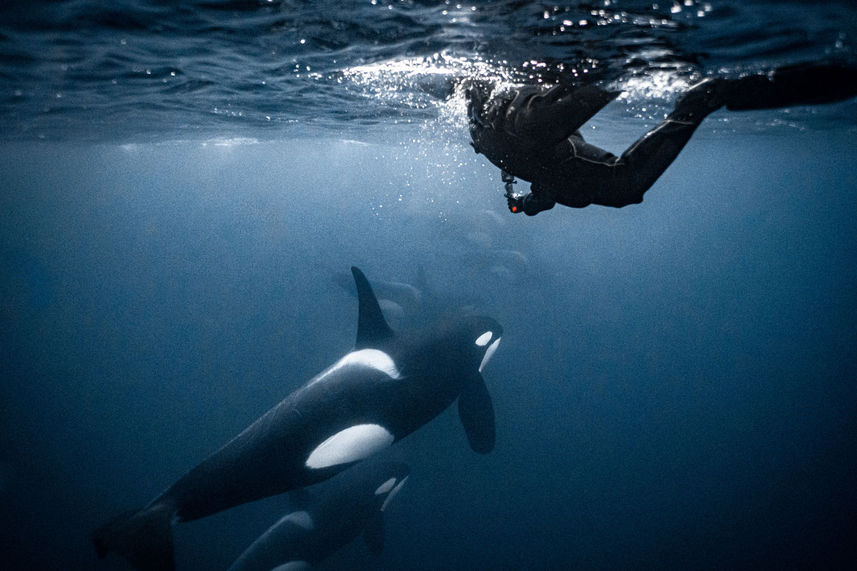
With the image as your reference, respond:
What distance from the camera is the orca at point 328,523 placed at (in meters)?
8.73

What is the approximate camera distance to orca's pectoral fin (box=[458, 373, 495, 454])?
8.79 metres

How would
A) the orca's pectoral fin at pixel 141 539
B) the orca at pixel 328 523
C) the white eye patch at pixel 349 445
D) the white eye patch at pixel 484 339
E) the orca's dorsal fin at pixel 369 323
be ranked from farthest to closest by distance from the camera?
1. the orca at pixel 328 523
2. the white eye patch at pixel 484 339
3. the orca's dorsal fin at pixel 369 323
4. the white eye patch at pixel 349 445
5. the orca's pectoral fin at pixel 141 539

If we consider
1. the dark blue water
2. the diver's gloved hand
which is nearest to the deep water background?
the dark blue water

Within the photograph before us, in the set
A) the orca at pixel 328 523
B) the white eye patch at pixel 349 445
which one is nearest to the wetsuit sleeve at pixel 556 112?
the white eye patch at pixel 349 445

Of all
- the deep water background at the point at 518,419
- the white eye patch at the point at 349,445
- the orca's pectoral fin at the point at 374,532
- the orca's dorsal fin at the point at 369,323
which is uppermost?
the orca's dorsal fin at the point at 369,323

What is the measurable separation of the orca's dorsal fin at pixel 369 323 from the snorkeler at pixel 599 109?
426 cm

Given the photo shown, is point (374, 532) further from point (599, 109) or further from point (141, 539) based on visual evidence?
point (599, 109)

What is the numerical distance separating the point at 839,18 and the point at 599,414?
61.5ft

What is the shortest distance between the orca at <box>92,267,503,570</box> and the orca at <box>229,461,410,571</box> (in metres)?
3.25

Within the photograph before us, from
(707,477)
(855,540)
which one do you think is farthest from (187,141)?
(855,540)

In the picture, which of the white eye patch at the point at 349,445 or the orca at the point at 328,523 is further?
the orca at the point at 328,523

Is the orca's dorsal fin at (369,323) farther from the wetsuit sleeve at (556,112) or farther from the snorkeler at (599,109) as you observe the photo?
the wetsuit sleeve at (556,112)

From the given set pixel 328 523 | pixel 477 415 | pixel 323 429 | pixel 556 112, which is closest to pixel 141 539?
pixel 323 429

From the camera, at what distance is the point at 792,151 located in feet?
91.1
